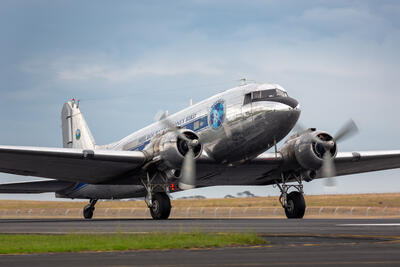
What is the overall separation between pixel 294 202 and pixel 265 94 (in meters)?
6.01

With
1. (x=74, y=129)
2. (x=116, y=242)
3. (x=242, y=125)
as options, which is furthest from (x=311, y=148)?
(x=74, y=129)

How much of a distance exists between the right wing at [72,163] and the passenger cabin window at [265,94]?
6.03 metres

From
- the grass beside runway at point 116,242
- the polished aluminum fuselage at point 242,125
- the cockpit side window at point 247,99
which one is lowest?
the grass beside runway at point 116,242

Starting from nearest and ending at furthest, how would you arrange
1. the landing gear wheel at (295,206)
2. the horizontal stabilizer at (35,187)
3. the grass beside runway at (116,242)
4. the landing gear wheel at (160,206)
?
1. the grass beside runway at (116,242)
2. the landing gear wheel at (160,206)
3. the landing gear wheel at (295,206)
4. the horizontal stabilizer at (35,187)

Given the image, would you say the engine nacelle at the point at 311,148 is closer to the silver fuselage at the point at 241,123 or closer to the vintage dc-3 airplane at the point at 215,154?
the vintage dc-3 airplane at the point at 215,154

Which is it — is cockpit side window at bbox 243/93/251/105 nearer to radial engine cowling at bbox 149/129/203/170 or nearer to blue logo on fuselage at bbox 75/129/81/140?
radial engine cowling at bbox 149/129/203/170

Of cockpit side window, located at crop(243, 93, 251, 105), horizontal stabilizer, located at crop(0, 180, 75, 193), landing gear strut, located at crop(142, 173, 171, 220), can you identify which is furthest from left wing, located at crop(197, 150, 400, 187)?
horizontal stabilizer, located at crop(0, 180, 75, 193)

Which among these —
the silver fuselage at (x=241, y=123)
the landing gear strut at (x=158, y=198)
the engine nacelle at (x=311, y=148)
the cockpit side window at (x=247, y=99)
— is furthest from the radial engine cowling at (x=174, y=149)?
the engine nacelle at (x=311, y=148)

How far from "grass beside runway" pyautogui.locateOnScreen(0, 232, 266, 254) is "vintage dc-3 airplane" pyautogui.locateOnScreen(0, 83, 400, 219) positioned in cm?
1261

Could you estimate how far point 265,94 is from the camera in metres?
28.6

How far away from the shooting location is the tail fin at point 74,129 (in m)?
41.8

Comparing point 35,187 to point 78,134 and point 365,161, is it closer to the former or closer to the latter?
point 78,134

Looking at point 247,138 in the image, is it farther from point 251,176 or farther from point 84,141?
point 84,141

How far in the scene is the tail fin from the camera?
41750mm
